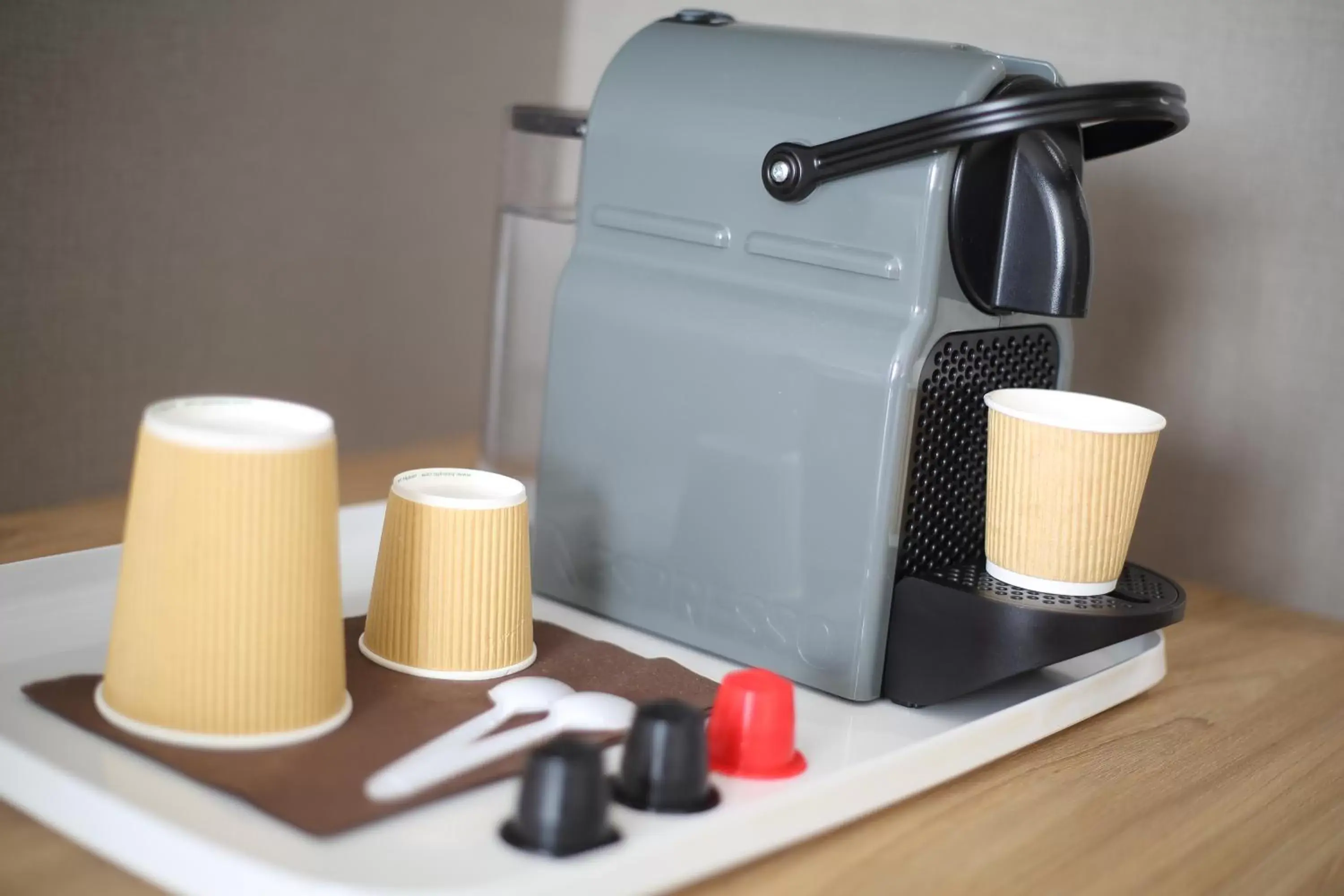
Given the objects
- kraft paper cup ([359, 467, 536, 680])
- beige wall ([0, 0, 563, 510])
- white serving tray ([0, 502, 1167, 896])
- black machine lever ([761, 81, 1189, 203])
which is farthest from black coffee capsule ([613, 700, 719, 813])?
beige wall ([0, 0, 563, 510])

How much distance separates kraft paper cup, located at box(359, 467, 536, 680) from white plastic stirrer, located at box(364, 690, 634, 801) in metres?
0.05

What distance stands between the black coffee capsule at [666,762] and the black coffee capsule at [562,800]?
1.5 inches

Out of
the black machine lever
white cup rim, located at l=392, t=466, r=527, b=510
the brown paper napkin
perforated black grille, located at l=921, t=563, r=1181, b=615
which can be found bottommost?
the brown paper napkin

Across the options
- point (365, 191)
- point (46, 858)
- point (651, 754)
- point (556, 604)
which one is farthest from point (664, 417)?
point (365, 191)

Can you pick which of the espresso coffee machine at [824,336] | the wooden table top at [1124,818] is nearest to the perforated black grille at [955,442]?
the espresso coffee machine at [824,336]

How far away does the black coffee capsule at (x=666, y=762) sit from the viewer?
502 millimetres

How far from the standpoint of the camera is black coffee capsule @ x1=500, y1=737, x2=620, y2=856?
18.0 inches

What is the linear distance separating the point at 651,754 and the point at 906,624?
180mm

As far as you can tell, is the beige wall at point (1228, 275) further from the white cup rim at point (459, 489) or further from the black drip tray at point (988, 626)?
the white cup rim at point (459, 489)

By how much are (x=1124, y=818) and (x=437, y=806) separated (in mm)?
292

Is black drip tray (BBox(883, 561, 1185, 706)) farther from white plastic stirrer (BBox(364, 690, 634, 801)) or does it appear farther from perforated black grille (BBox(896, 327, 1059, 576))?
white plastic stirrer (BBox(364, 690, 634, 801))

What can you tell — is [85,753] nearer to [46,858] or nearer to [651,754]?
[46,858]

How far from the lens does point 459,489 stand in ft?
2.08

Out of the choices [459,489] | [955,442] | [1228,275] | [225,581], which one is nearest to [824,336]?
[955,442]
